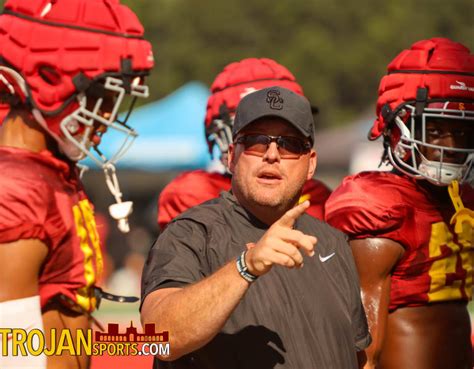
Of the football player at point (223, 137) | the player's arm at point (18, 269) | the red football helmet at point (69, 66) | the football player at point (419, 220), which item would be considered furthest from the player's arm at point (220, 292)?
the football player at point (223, 137)

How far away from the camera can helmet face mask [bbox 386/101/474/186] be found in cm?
460

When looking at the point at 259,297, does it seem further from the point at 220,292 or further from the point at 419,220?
the point at 419,220

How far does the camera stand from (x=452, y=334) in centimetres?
452

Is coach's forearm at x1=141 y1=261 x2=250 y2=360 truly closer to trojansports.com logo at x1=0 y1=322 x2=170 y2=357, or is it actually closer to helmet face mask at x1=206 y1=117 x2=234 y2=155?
trojansports.com logo at x1=0 y1=322 x2=170 y2=357

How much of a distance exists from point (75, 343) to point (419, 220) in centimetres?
151

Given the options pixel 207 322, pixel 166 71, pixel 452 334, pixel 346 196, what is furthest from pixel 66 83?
pixel 166 71

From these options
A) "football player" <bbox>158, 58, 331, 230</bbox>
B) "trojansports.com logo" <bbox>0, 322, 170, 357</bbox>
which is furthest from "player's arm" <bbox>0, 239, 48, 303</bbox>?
"football player" <bbox>158, 58, 331, 230</bbox>

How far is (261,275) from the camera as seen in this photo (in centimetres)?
317

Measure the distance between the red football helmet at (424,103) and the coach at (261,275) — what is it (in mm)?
994

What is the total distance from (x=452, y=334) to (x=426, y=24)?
23710 mm

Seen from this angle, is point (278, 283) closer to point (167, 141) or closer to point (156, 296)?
point (156, 296)

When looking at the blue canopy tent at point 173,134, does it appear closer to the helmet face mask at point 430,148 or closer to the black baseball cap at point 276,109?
the helmet face mask at point 430,148

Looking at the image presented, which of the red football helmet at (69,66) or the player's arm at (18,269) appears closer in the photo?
the player's arm at (18,269)

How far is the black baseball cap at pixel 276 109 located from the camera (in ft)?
11.6
